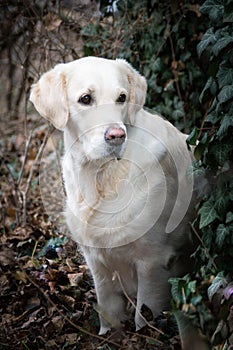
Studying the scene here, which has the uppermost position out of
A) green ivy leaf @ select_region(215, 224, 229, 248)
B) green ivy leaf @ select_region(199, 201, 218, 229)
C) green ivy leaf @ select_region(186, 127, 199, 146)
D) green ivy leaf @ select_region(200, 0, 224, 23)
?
green ivy leaf @ select_region(200, 0, 224, 23)

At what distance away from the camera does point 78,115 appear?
3021mm

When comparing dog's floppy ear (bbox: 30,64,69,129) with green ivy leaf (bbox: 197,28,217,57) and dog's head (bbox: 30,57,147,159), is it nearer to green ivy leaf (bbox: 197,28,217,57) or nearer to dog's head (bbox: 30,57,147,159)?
dog's head (bbox: 30,57,147,159)

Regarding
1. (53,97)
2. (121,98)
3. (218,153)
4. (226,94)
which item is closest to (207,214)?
(218,153)

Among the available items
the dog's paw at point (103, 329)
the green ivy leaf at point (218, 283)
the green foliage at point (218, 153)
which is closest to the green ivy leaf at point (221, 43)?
the green foliage at point (218, 153)

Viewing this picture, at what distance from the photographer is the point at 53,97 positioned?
10.1 ft

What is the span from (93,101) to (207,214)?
78 cm

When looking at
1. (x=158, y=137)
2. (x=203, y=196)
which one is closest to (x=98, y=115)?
(x=158, y=137)

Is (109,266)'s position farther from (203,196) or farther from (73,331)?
(203,196)

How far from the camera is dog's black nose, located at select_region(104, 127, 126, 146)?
111 inches

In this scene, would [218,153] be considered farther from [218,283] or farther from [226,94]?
[218,283]

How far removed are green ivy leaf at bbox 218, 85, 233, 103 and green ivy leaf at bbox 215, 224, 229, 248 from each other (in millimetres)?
574

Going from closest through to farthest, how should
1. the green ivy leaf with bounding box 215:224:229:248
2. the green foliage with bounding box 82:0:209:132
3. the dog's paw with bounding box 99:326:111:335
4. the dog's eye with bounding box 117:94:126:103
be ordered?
the green ivy leaf with bounding box 215:224:229:248, the dog's eye with bounding box 117:94:126:103, the dog's paw with bounding box 99:326:111:335, the green foliage with bounding box 82:0:209:132

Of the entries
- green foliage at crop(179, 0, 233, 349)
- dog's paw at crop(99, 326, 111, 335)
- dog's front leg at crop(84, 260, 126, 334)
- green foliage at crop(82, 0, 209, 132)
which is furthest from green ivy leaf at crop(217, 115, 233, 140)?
green foliage at crop(82, 0, 209, 132)

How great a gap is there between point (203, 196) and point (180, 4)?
73.9 inches
